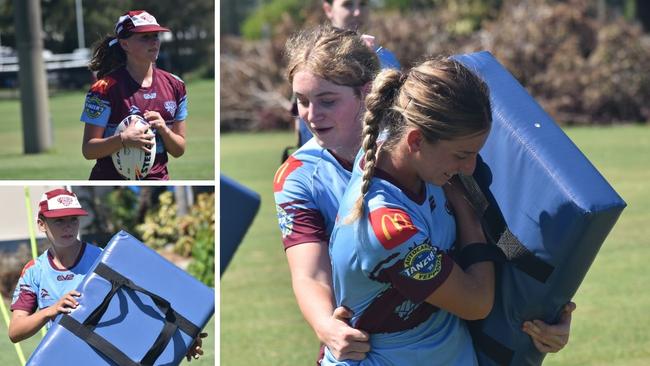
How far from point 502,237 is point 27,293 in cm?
229

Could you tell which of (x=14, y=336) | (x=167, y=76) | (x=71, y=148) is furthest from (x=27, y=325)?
(x=71, y=148)

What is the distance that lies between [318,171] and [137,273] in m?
1.38

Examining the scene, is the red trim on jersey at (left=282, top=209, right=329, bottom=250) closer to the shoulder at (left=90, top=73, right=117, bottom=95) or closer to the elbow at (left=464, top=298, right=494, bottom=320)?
the elbow at (left=464, top=298, right=494, bottom=320)

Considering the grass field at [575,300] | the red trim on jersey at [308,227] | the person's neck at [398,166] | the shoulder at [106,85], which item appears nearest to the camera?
the person's neck at [398,166]

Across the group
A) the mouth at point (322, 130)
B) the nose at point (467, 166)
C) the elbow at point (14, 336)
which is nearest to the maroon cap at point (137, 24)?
the elbow at point (14, 336)

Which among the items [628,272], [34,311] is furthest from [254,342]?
[628,272]

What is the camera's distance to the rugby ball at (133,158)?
473cm

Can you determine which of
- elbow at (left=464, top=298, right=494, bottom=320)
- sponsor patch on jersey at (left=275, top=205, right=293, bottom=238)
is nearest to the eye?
sponsor patch on jersey at (left=275, top=205, right=293, bottom=238)

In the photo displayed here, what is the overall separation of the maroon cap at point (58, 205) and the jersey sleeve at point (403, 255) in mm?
2075

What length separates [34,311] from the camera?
4555mm

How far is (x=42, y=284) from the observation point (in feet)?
14.9

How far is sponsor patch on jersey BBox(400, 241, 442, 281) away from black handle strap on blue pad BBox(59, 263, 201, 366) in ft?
5.76

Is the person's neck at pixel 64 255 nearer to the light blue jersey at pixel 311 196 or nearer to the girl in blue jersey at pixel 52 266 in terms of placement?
the girl in blue jersey at pixel 52 266

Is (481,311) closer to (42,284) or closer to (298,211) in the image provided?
(298,211)
